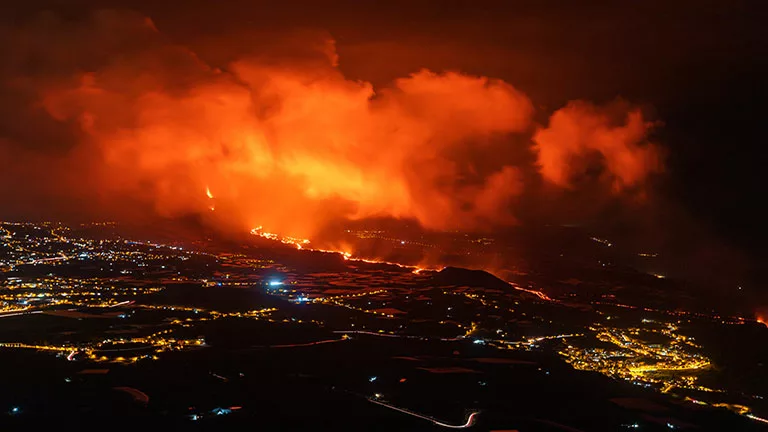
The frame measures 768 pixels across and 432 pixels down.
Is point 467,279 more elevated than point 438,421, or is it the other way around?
point 467,279


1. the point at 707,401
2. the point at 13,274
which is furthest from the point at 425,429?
the point at 13,274

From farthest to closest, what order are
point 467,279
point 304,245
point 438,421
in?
1. point 304,245
2. point 467,279
3. point 438,421

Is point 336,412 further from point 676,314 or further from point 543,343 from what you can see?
point 676,314

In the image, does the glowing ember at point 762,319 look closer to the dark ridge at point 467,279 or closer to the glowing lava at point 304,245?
the dark ridge at point 467,279

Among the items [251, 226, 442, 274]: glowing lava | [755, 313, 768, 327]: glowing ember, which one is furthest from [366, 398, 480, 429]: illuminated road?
[251, 226, 442, 274]: glowing lava

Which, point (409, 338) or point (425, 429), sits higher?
point (409, 338)

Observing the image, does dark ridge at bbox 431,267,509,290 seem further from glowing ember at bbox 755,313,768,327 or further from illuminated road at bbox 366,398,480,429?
illuminated road at bbox 366,398,480,429

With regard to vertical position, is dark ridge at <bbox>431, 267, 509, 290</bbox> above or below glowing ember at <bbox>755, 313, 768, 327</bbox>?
above

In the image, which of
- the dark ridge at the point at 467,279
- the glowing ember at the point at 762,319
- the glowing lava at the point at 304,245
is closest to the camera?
the glowing ember at the point at 762,319

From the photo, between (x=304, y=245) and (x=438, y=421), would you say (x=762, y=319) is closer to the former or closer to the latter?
(x=438, y=421)

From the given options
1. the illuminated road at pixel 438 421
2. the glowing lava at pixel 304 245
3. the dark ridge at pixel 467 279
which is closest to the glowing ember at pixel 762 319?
the dark ridge at pixel 467 279

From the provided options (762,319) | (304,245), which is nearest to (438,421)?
(762,319)
